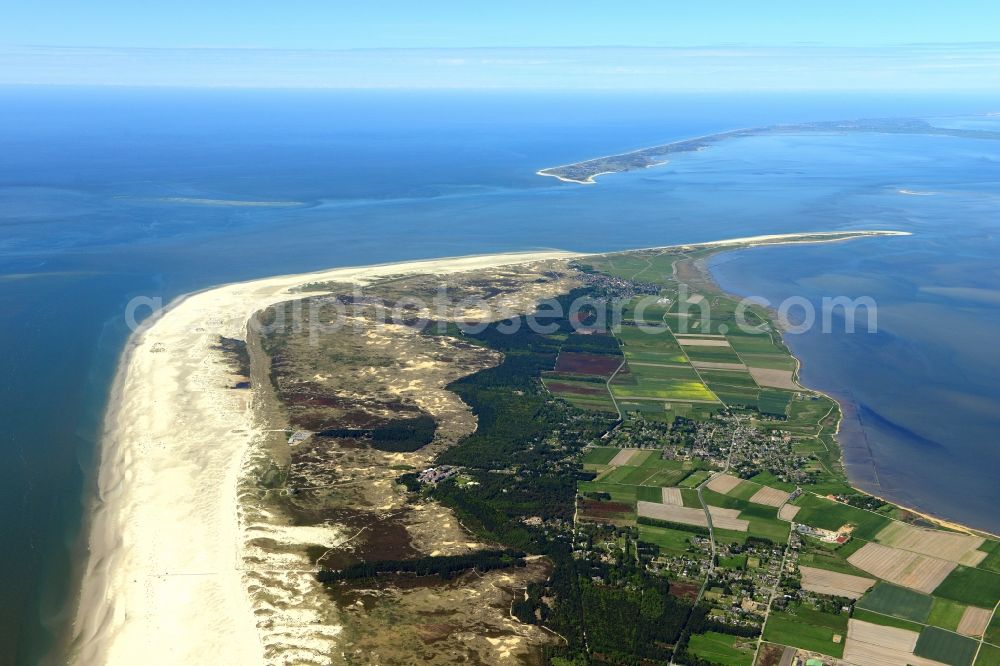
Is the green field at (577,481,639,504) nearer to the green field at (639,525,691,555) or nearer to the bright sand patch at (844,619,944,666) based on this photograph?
the green field at (639,525,691,555)

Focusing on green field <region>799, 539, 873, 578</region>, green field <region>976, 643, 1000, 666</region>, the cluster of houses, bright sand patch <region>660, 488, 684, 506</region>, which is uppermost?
the cluster of houses

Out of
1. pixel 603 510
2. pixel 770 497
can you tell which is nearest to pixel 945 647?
pixel 770 497

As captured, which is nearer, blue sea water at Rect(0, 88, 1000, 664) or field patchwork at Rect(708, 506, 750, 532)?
field patchwork at Rect(708, 506, 750, 532)

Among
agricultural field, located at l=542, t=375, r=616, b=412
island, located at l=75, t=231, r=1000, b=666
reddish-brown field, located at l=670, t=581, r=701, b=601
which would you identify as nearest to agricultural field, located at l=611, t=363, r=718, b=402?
island, located at l=75, t=231, r=1000, b=666

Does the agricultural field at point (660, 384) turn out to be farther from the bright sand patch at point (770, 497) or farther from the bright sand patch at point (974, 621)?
the bright sand patch at point (974, 621)

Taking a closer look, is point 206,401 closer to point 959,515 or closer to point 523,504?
point 523,504

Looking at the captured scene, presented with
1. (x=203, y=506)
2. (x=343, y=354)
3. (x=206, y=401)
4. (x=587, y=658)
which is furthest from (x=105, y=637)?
(x=343, y=354)
